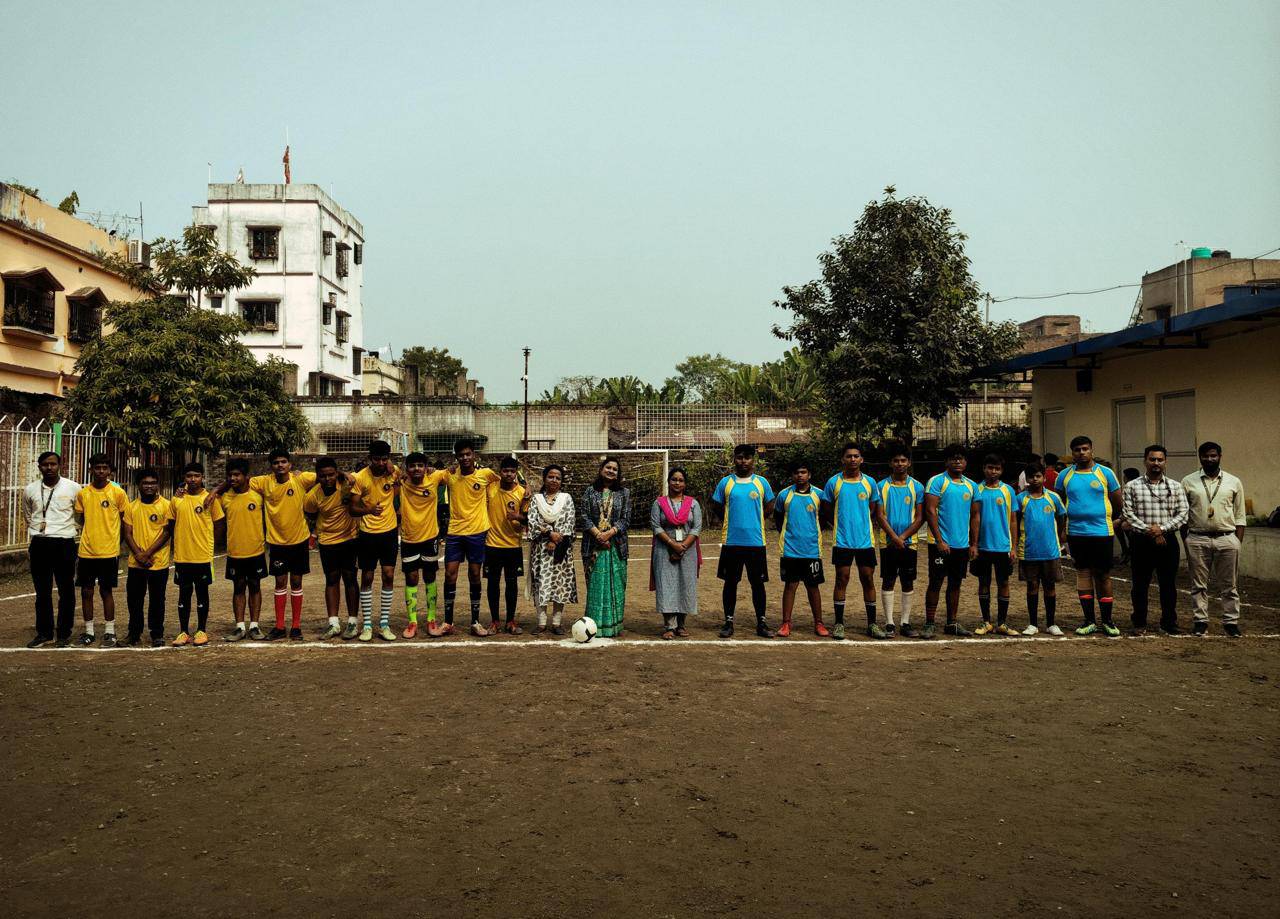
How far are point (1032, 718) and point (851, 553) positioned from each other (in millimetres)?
3445

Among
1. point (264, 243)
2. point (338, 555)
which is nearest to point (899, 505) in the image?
point (338, 555)

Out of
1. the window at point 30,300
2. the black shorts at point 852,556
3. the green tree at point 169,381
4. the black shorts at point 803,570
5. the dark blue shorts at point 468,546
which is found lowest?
the black shorts at point 803,570

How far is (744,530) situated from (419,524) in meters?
3.20

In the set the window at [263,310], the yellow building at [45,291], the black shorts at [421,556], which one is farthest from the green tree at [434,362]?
the black shorts at [421,556]

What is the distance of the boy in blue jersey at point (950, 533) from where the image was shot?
10062 mm

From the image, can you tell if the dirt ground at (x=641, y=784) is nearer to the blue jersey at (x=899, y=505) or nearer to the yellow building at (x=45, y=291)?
the blue jersey at (x=899, y=505)

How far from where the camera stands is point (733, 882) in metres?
4.09

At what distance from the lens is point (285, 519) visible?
9891mm

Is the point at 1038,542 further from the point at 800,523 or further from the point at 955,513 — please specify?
the point at 800,523

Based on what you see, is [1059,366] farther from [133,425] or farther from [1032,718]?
[133,425]

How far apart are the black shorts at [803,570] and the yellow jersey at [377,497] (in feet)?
→ 12.6

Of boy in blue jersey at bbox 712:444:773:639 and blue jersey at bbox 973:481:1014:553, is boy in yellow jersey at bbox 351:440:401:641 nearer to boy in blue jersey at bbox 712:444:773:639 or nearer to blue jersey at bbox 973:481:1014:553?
boy in blue jersey at bbox 712:444:773:639

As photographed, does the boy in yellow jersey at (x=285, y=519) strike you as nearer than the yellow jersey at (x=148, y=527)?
No

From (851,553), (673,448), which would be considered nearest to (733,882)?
(851,553)
